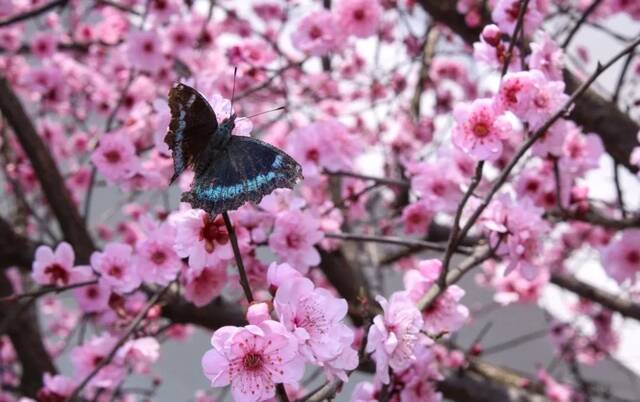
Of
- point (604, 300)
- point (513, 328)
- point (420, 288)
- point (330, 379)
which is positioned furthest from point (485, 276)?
point (330, 379)

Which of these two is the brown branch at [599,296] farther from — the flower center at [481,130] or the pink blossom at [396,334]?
the pink blossom at [396,334]

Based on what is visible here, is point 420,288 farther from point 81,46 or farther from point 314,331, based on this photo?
point 81,46

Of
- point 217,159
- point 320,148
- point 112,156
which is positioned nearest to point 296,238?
point 217,159

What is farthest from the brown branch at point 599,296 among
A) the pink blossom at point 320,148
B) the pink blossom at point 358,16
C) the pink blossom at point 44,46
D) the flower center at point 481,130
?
the pink blossom at point 44,46

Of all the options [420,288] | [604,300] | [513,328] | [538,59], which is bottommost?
[513,328]

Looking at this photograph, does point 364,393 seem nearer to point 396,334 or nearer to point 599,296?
point 396,334

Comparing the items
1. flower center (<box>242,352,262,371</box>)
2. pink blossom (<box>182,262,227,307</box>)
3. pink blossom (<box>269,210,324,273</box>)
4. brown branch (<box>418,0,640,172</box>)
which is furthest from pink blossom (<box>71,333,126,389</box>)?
brown branch (<box>418,0,640,172</box>)
